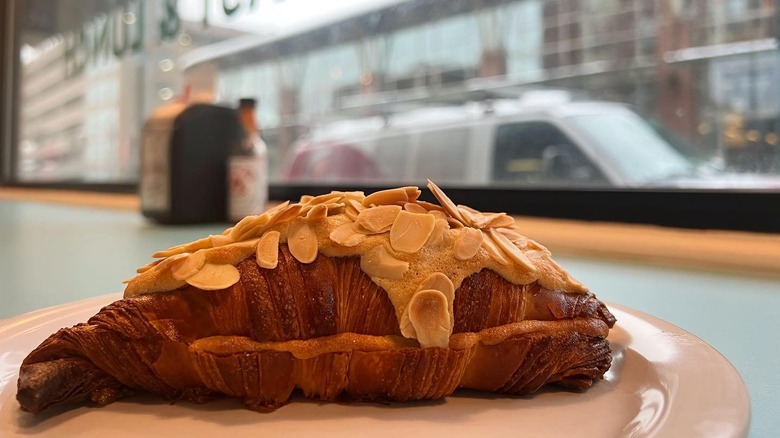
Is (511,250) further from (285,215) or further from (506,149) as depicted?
(506,149)

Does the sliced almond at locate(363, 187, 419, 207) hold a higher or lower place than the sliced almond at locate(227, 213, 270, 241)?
higher

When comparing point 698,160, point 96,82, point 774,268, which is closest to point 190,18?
point 96,82

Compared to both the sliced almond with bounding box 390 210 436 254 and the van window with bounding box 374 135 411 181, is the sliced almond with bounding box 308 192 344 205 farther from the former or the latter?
the van window with bounding box 374 135 411 181

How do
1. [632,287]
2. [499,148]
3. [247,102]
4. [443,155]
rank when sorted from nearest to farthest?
[632,287] < [247,102] < [499,148] < [443,155]

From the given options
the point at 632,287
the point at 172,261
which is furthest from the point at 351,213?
the point at 632,287

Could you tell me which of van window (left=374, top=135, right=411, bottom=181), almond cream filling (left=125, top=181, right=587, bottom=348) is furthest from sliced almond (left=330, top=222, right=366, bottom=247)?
van window (left=374, top=135, right=411, bottom=181)

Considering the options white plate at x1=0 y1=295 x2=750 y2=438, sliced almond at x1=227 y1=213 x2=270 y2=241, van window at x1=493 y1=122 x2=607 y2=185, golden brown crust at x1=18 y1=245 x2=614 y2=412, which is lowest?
white plate at x1=0 y1=295 x2=750 y2=438

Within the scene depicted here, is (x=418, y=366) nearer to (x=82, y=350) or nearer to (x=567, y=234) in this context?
(x=82, y=350)
